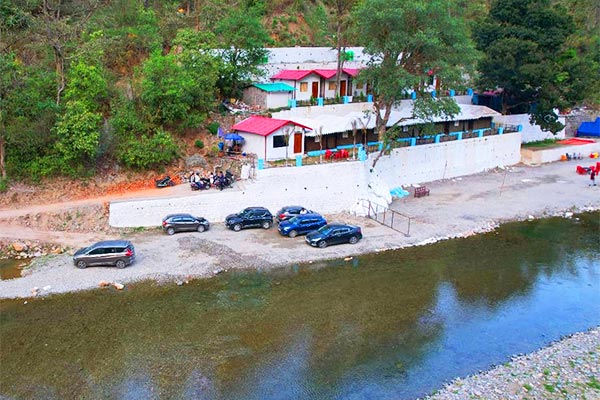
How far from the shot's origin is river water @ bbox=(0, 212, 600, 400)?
2395 cm

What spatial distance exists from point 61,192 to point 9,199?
3.40m

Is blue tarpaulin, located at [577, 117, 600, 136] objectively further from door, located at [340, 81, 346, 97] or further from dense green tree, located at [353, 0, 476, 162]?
door, located at [340, 81, 346, 97]

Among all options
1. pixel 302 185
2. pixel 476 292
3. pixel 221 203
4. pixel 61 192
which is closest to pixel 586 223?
pixel 476 292

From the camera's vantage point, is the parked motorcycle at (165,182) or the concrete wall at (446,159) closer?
the parked motorcycle at (165,182)

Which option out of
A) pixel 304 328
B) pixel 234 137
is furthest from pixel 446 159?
pixel 304 328

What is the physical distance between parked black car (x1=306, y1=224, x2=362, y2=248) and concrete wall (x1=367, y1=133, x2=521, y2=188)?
35.3 feet

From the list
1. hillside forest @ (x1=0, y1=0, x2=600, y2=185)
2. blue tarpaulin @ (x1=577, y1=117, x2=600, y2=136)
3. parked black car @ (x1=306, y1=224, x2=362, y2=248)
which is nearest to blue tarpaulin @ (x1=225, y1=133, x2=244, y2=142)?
hillside forest @ (x1=0, y1=0, x2=600, y2=185)

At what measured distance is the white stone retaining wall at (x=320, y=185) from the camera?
3947 cm

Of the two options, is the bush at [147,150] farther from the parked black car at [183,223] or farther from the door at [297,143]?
the door at [297,143]

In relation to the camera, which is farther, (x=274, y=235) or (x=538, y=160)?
(x=538, y=160)

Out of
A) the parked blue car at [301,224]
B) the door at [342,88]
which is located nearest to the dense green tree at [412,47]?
the door at [342,88]

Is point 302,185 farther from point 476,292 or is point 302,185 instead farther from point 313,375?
point 313,375

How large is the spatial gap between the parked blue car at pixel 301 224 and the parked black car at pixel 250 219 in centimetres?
134

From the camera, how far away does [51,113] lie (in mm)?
41500
